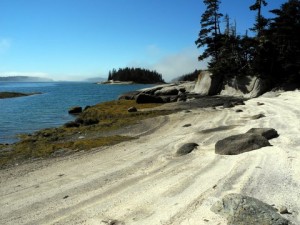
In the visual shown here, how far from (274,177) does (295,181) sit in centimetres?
56

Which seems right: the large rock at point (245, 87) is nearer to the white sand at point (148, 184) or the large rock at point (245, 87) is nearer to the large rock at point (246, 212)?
the white sand at point (148, 184)

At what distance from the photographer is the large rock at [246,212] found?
678 centimetres

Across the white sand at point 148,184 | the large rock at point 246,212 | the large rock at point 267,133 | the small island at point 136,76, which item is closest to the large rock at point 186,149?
the white sand at point 148,184

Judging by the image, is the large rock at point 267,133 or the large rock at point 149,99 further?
the large rock at point 149,99

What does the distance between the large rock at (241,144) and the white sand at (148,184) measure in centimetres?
34

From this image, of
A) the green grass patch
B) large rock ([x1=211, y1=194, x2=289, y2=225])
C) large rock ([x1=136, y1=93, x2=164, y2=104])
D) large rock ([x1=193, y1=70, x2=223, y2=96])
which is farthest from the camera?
large rock ([x1=193, y1=70, x2=223, y2=96])

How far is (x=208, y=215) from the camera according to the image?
25.3ft

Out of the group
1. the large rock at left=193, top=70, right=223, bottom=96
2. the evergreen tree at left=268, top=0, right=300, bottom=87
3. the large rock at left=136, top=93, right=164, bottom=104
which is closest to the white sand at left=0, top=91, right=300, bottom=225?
the evergreen tree at left=268, top=0, right=300, bottom=87

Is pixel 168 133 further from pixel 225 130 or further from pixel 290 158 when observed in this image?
pixel 290 158

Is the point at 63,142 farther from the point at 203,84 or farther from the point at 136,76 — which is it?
the point at 136,76

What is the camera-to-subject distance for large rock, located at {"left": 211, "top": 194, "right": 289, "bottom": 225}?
6777 mm

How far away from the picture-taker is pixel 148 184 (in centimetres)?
1038

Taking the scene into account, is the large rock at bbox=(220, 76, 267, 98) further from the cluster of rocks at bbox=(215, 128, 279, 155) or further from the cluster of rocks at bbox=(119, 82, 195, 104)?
the cluster of rocks at bbox=(215, 128, 279, 155)

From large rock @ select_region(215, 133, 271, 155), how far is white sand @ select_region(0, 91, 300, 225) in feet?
1.13
